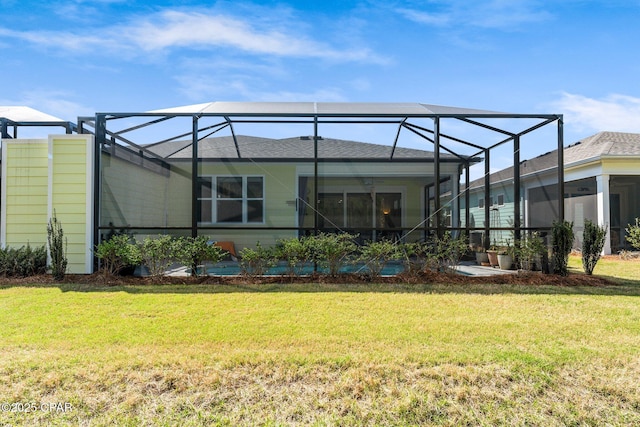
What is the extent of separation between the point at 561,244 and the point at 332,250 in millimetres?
4088

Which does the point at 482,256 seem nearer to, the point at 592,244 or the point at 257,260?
the point at 592,244

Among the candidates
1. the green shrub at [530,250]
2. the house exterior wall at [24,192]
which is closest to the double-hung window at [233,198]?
the house exterior wall at [24,192]

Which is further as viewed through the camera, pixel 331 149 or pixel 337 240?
pixel 331 149

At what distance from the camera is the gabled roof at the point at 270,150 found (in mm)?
8172

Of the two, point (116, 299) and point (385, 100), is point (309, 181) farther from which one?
point (116, 299)

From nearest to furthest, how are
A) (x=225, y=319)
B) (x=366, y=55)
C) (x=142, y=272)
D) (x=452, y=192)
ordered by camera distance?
(x=225, y=319) < (x=142, y=272) < (x=452, y=192) < (x=366, y=55)

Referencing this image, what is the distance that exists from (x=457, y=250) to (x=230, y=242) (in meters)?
4.48

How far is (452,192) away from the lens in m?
8.21

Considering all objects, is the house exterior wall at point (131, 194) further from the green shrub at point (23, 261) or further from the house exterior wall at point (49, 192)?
the green shrub at point (23, 261)

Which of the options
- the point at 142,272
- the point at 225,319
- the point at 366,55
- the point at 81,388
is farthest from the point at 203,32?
the point at 81,388

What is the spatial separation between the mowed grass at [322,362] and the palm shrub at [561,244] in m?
2.02

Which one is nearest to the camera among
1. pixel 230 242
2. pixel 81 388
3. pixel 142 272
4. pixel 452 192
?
pixel 81 388

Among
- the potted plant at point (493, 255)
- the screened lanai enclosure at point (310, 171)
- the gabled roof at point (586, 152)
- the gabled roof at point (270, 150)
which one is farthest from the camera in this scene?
the gabled roof at point (270, 150)

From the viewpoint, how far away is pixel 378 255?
627cm
